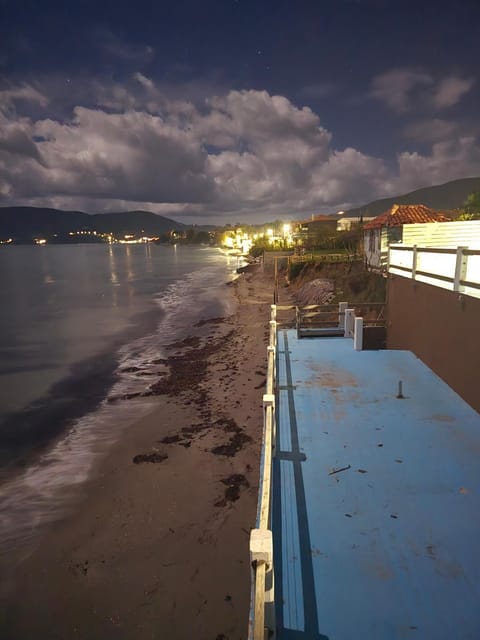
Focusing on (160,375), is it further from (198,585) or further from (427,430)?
(427,430)

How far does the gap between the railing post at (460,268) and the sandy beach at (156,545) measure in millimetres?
7234

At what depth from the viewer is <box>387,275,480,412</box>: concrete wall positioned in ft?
25.9

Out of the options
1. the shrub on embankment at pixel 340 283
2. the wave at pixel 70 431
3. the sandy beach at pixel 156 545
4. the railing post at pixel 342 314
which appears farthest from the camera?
the shrub on embankment at pixel 340 283

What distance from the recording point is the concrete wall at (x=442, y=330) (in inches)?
311

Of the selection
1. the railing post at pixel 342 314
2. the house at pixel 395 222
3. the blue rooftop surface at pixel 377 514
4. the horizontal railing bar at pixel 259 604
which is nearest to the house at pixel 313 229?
the house at pixel 395 222

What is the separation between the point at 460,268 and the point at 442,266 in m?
1.09

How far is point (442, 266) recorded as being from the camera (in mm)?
9109

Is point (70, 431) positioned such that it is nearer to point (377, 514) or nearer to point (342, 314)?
point (342, 314)

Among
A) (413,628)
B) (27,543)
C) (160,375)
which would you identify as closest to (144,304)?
(160,375)

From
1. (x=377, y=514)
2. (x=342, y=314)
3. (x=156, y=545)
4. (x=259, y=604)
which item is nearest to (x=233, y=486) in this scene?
(x=156, y=545)

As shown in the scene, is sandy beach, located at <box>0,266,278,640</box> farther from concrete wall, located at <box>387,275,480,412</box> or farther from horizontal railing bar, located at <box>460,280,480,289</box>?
horizontal railing bar, located at <box>460,280,480,289</box>

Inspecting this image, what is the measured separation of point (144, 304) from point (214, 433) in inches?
1407

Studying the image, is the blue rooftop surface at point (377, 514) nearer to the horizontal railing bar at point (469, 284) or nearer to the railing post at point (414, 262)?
the horizontal railing bar at point (469, 284)

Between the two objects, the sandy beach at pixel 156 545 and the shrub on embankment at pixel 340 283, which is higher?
the shrub on embankment at pixel 340 283
